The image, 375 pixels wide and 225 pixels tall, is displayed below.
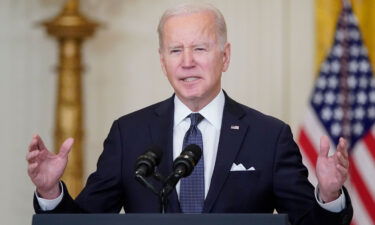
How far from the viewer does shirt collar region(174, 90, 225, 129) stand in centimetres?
338

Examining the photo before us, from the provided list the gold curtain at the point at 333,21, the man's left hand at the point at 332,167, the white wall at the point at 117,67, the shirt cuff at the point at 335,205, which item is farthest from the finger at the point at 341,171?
the white wall at the point at 117,67

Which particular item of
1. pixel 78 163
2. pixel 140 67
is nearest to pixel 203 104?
pixel 78 163

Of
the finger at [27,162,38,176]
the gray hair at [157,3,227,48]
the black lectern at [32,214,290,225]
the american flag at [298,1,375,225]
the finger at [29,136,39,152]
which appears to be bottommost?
the american flag at [298,1,375,225]

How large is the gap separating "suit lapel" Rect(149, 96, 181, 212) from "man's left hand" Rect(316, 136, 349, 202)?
21.0 inches

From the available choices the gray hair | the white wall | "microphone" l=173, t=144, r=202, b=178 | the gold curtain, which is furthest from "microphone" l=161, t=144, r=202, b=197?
the white wall

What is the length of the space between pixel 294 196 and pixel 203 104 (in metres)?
0.45

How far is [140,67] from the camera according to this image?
6.83m

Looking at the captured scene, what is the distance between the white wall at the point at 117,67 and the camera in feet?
22.1

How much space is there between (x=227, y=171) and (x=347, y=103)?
314cm

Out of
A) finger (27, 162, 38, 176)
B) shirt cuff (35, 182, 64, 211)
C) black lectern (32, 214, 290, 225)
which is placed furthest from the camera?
shirt cuff (35, 182, 64, 211)

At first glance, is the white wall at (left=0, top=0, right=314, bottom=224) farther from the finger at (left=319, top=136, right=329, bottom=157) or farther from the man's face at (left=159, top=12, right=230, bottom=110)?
the finger at (left=319, top=136, right=329, bottom=157)

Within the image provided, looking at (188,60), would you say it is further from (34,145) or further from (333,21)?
(333,21)

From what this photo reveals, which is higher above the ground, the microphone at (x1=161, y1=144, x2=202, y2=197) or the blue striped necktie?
the microphone at (x1=161, y1=144, x2=202, y2=197)

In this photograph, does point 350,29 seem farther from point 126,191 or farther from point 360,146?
point 126,191
